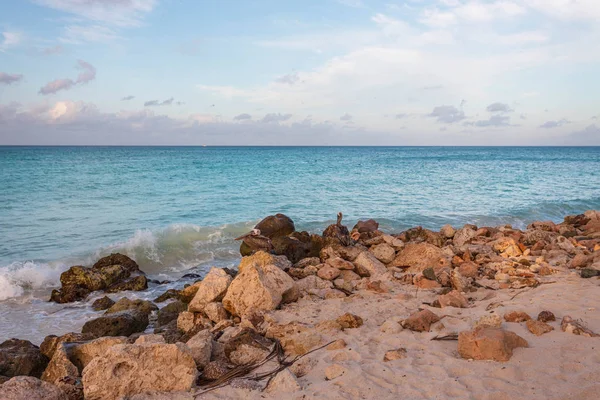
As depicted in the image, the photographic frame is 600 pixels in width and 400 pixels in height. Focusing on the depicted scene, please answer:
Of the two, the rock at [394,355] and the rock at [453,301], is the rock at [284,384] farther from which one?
the rock at [453,301]

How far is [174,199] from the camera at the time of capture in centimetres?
2438

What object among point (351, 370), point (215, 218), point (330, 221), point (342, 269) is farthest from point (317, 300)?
Result: point (215, 218)

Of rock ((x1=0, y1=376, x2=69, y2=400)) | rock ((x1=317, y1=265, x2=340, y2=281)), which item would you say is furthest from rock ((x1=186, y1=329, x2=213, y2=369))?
rock ((x1=317, y1=265, x2=340, y2=281))

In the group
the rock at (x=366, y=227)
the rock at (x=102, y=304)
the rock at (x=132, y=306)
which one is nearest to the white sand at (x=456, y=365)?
the rock at (x=132, y=306)

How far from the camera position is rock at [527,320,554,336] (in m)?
5.32

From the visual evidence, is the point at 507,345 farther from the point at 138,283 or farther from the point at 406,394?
the point at 138,283

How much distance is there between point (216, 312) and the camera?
286 inches

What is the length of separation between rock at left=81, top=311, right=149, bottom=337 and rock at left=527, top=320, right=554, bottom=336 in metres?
5.69

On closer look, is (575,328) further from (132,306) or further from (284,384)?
(132,306)

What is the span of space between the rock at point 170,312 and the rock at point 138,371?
2.81 meters

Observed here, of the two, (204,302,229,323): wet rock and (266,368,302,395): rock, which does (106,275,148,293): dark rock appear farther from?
(266,368,302,395): rock

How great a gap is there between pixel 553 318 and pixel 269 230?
8.17 meters

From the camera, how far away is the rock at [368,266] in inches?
365

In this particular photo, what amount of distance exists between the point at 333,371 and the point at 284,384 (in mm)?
537
